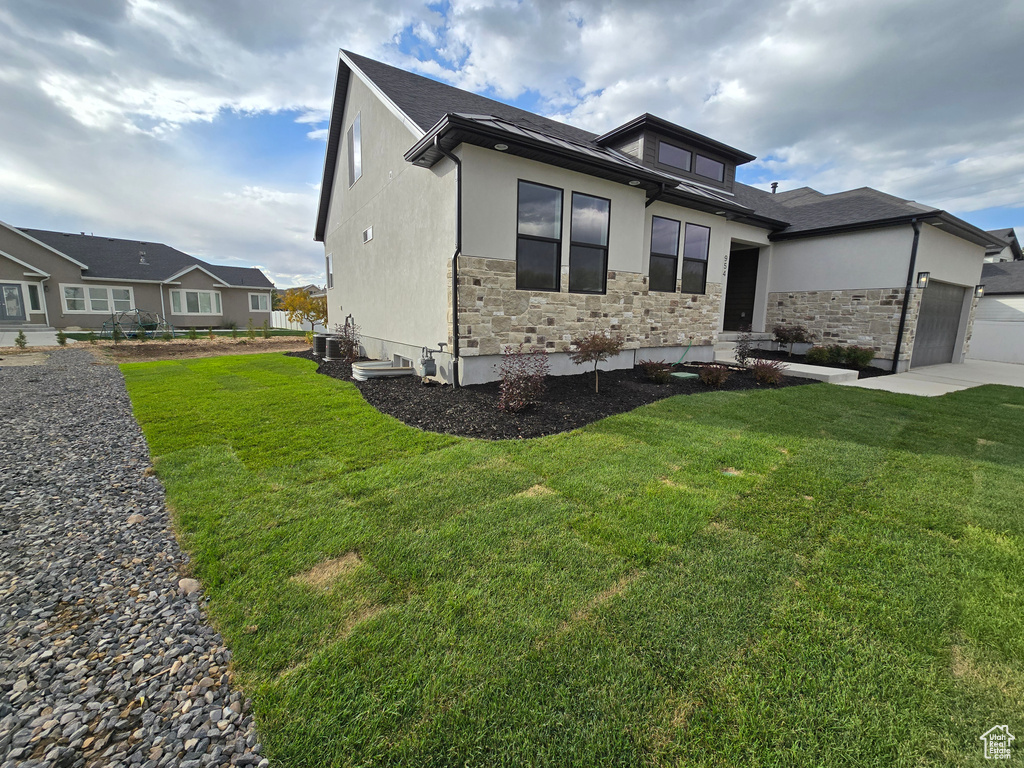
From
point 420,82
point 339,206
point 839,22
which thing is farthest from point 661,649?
point 339,206

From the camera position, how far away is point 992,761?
4.47 feet

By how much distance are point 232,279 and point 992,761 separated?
32864mm

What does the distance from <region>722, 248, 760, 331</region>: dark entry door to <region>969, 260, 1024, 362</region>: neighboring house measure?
11464mm

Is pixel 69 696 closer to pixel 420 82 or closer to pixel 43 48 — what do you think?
pixel 43 48

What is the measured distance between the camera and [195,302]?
79.7 ft

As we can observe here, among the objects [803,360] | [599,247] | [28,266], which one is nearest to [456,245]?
[599,247]

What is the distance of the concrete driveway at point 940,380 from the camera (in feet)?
26.9

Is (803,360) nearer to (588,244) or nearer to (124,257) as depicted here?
(588,244)

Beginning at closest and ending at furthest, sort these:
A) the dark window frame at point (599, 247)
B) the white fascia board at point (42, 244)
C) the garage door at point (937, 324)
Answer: the dark window frame at point (599, 247) → the garage door at point (937, 324) → the white fascia board at point (42, 244)

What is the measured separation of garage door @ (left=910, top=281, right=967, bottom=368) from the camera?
36.9 ft

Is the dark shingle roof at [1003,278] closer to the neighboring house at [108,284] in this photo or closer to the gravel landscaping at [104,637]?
the gravel landscaping at [104,637]

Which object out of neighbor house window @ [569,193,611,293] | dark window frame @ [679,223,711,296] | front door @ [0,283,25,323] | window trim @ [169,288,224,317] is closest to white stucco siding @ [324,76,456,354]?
neighbor house window @ [569,193,611,293]

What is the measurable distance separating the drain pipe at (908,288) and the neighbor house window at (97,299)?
3403 centimetres

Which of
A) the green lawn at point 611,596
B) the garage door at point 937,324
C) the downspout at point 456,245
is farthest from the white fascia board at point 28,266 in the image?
the garage door at point 937,324
